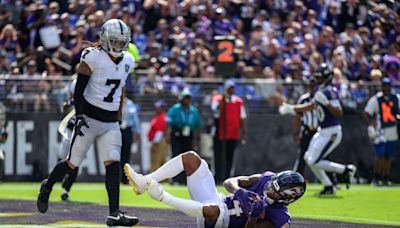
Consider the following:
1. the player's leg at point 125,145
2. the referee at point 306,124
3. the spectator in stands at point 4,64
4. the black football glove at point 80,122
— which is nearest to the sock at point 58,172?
the black football glove at point 80,122

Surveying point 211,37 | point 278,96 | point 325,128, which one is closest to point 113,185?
point 325,128

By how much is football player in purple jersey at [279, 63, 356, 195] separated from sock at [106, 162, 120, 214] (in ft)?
20.3

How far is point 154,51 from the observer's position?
21.0 meters

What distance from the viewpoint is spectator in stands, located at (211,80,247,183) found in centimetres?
1941

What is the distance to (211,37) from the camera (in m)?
22.3

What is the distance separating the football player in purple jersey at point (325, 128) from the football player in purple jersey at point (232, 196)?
266 inches

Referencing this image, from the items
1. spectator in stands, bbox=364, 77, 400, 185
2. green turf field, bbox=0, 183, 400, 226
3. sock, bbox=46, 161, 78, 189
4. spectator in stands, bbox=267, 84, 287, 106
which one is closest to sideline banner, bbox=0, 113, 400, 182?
spectator in stands, bbox=267, 84, 287, 106

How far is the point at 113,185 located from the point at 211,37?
12.7 meters

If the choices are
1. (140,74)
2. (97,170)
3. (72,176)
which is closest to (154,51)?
(140,74)

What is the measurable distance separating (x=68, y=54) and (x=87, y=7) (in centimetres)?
185

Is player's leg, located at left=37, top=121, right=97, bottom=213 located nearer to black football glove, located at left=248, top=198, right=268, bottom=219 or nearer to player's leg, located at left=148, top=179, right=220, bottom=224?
player's leg, located at left=148, top=179, right=220, bottom=224

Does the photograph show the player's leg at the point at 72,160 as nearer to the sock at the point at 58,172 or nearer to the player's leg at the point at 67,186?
the sock at the point at 58,172

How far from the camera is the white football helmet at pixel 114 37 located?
9.91 metres

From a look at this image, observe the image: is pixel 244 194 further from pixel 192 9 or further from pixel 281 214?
pixel 192 9
